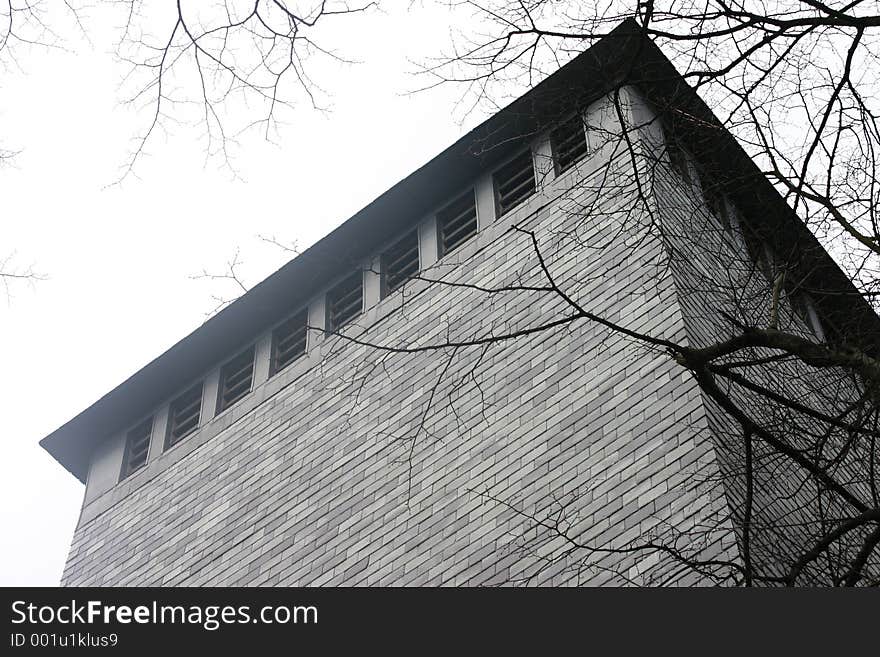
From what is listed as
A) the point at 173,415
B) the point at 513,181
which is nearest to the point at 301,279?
the point at 173,415

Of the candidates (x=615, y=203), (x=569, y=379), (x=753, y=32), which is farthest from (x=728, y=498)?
(x=615, y=203)

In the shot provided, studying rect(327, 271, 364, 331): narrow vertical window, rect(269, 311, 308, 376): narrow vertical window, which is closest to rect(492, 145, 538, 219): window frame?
rect(327, 271, 364, 331): narrow vertical window

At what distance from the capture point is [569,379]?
39.0 ft

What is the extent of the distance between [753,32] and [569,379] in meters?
6.04

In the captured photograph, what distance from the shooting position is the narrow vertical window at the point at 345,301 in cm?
1627

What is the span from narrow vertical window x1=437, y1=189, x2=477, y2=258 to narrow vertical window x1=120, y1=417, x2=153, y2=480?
5256 mm

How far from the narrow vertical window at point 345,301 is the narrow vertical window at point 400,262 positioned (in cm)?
42

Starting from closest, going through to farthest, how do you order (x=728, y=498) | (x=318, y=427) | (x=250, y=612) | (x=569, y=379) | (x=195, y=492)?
(x=250, y=612) < (x=728, y=498) < (x=569, y=379) < (x=318, y=427) < (x=195, y=492)

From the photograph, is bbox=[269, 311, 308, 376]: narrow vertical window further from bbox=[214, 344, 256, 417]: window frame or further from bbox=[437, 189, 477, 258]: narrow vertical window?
bbox=[437, 189, 477, 258]: narrow vertical window

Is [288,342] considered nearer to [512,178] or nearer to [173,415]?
[173,415]

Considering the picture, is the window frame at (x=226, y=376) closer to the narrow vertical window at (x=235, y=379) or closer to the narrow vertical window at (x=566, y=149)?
the narrow vertical window at (x=235, y=379)

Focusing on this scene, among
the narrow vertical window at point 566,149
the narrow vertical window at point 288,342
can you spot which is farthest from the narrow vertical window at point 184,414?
the narrow vertical window at point 566,149

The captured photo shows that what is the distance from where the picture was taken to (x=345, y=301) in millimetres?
16578

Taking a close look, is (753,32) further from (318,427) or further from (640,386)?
(318,427)
